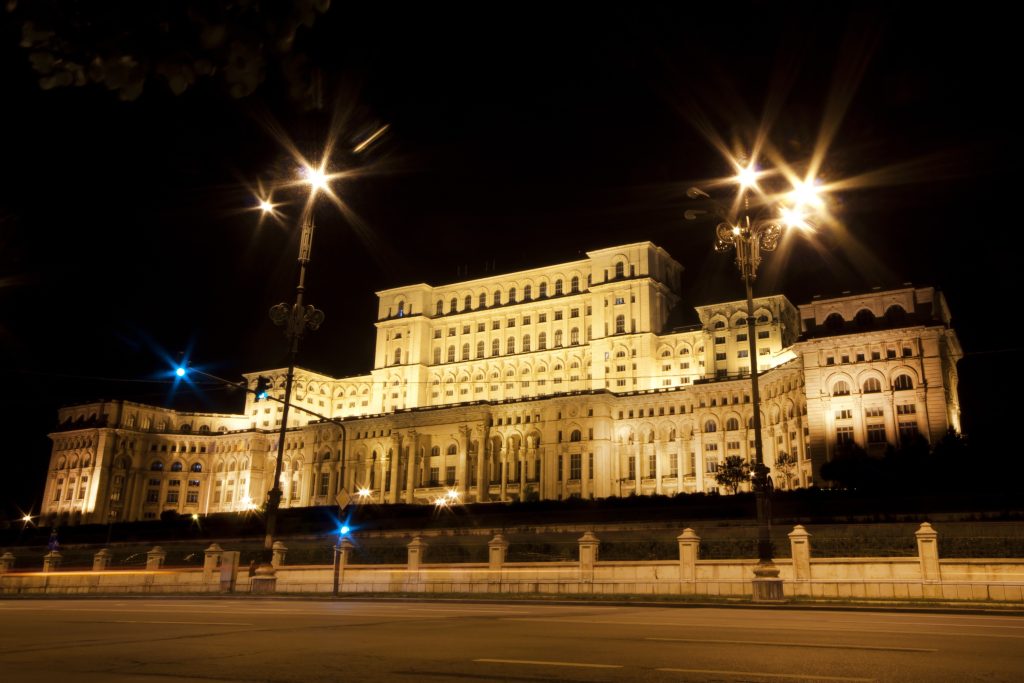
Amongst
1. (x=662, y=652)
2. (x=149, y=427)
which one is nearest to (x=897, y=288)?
(x=662, y=652)

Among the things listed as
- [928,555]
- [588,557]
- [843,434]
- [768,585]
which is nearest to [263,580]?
[588,557]

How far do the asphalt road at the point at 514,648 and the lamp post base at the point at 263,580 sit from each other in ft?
42.3

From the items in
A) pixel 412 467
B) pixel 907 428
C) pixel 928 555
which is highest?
pixel 907 428

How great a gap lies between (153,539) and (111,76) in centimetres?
8277

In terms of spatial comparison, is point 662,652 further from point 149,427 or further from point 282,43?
point 149,427

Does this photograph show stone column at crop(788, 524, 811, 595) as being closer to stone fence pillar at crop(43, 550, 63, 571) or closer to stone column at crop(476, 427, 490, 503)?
stone fence pillar at crop(43, 550, 63, 571)

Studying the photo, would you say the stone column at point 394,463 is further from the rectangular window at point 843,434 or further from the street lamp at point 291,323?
the street lamp at point 291,323

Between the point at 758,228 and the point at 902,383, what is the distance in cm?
5601

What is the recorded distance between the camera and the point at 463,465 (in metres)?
104

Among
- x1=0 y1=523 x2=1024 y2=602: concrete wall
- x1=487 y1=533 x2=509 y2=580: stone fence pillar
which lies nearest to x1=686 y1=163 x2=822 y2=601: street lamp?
x1=0 y1=523 x2=1024 y2=602: concrete wall

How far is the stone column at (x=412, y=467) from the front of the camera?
105688 millimetres

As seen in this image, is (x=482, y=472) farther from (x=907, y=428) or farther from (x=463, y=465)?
(x=907, y=428)

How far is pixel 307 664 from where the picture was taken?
9859mm

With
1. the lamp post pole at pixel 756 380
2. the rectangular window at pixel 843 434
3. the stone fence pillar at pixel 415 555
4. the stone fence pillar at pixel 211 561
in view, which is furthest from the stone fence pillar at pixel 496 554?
the rectangular window at pixel 843 434
